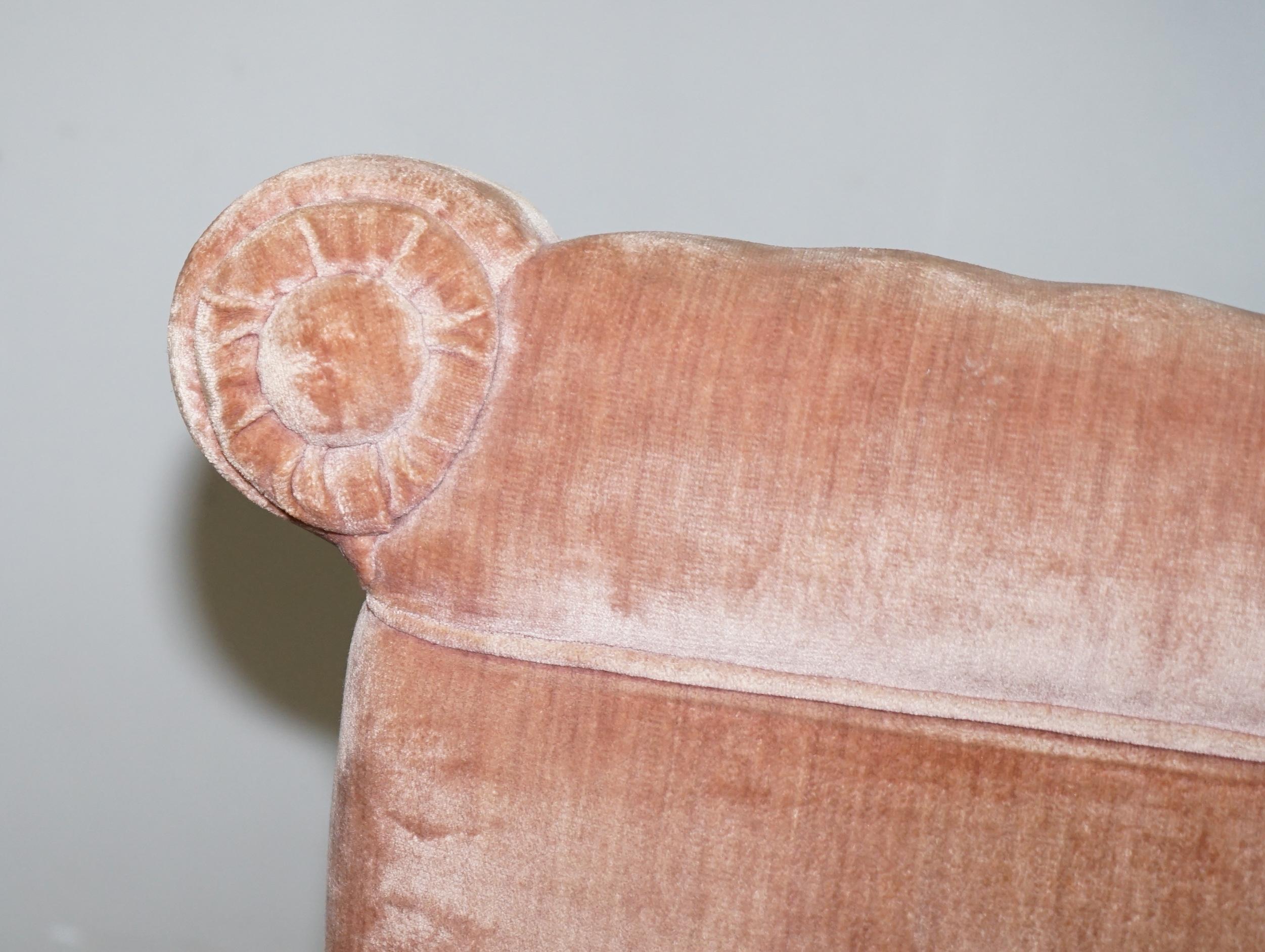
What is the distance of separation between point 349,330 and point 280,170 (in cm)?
109

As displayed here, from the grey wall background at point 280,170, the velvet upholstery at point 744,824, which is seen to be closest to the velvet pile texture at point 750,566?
the velvet upholstery at point 744,824

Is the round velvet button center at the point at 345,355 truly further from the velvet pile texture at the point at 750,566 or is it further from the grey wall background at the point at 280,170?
the grey wall background at the point at 280,170

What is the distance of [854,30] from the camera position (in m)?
1.55

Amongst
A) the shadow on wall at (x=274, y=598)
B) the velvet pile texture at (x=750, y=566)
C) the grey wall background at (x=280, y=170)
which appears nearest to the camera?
the velvet pile texture at (x=750, y=566)

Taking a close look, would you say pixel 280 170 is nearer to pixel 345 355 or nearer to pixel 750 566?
pixel 345 355

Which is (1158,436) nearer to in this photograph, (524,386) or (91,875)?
(524,386)

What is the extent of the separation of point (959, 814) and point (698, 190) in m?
1.20

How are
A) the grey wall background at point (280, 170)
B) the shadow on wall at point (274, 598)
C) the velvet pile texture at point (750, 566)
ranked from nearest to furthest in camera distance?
the velvet pile texture at point (750, 566) < the grey wall background at point (280, 170) < the shadow on wall at point (274, 598)

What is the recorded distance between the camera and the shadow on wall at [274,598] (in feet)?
5.13

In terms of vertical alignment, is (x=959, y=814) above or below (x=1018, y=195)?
below

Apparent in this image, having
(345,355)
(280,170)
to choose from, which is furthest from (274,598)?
(345,355)

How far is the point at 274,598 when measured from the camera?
159cm

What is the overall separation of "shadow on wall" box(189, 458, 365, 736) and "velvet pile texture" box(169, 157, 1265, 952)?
1.03 m

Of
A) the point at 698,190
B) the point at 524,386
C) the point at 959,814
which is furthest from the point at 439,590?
the point at 698,190
